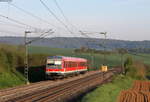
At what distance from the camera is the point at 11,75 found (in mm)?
43906

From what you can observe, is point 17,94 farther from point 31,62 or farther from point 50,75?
point 31,62

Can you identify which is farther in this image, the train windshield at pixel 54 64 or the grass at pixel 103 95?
the train windshield at pixel 54 64

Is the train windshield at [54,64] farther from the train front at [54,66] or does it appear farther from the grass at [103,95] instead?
the grass at [103,95]

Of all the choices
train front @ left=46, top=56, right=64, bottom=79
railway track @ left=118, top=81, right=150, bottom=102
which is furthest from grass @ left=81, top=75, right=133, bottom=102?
train front @ left=46, top=56, right=64, bottom=79

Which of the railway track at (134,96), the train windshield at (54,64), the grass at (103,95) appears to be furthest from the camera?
the train windshield at (54,64)

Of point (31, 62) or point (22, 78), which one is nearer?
point (22, 78)

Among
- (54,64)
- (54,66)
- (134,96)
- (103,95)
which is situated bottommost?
(134,96)

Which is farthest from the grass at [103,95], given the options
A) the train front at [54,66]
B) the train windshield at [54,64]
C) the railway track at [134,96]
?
the train windshield at [54,64]

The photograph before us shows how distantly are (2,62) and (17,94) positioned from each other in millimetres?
14792

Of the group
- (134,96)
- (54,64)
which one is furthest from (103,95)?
(54,64)

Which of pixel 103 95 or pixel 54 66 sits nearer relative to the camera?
pixel 103 95

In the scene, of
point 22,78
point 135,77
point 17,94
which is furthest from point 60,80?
point 135,77

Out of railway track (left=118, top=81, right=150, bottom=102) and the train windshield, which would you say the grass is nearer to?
railway track (left=118, top=81, right=150, bottom=102)

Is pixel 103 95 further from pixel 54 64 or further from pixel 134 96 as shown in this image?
pixel 54 64
